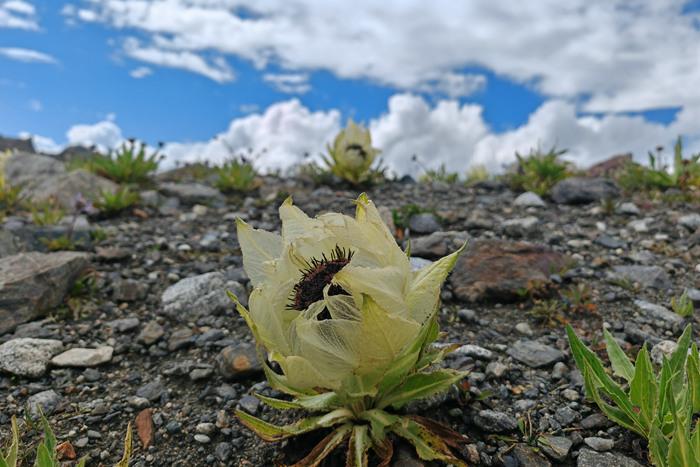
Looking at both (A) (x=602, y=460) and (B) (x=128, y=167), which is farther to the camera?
(B) (x=128, y=167)

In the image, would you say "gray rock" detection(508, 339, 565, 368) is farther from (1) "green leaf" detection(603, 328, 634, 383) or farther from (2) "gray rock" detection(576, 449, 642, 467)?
(2) "gray rock" detection(576, 449, 642, 467)

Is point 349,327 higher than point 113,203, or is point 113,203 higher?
point 113,203

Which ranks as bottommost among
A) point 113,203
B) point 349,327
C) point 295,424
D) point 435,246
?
point 295,424

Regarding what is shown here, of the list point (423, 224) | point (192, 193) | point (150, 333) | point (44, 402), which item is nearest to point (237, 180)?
point (192, 193)

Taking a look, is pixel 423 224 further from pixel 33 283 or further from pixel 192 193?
pixel 192 193

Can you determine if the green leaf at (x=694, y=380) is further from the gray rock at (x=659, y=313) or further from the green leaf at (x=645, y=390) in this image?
the gray rock at (x=659, y=313)

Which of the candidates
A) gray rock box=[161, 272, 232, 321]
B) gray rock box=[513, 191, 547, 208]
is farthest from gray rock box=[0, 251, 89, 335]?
gray rock box=[513, 191, 547, 208]

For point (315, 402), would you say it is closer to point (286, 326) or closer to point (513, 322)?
point (286, 326)
